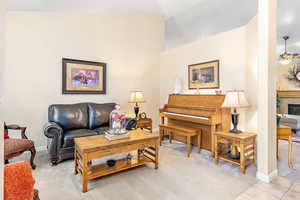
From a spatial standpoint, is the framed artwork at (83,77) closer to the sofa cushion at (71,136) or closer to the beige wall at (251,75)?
the sofa cushion at (71,136)

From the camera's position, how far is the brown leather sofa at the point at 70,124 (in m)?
2.61

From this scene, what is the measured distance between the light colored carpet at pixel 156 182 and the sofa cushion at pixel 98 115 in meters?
0.90

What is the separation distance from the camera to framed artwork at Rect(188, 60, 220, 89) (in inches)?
140

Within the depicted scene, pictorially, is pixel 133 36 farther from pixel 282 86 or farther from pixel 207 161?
pixel 282 86

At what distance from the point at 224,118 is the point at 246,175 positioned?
1082 mm

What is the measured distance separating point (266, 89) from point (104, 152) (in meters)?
2.23

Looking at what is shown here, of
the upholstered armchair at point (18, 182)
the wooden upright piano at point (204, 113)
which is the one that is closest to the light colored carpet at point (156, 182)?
the wooden upright piano at point (204, 113)

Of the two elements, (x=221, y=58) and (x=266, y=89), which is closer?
(x=266, y=89)

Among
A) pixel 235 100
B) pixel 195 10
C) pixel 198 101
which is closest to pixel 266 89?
pixel 235 100

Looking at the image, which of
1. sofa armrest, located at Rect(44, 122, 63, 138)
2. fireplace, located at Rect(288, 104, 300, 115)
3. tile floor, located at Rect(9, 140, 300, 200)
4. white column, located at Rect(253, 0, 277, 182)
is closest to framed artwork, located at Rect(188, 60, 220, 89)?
white column, located at Rect(253, 0, 277, 182)

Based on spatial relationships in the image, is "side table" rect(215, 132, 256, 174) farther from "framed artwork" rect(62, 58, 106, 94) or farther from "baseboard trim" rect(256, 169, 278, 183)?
"framed artwork" rect(62, 58, 106, 94)

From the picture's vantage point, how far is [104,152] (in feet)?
6.68

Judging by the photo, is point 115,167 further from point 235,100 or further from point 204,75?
point 204,75

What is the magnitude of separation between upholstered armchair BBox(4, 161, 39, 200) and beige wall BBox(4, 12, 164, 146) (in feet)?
8.88
